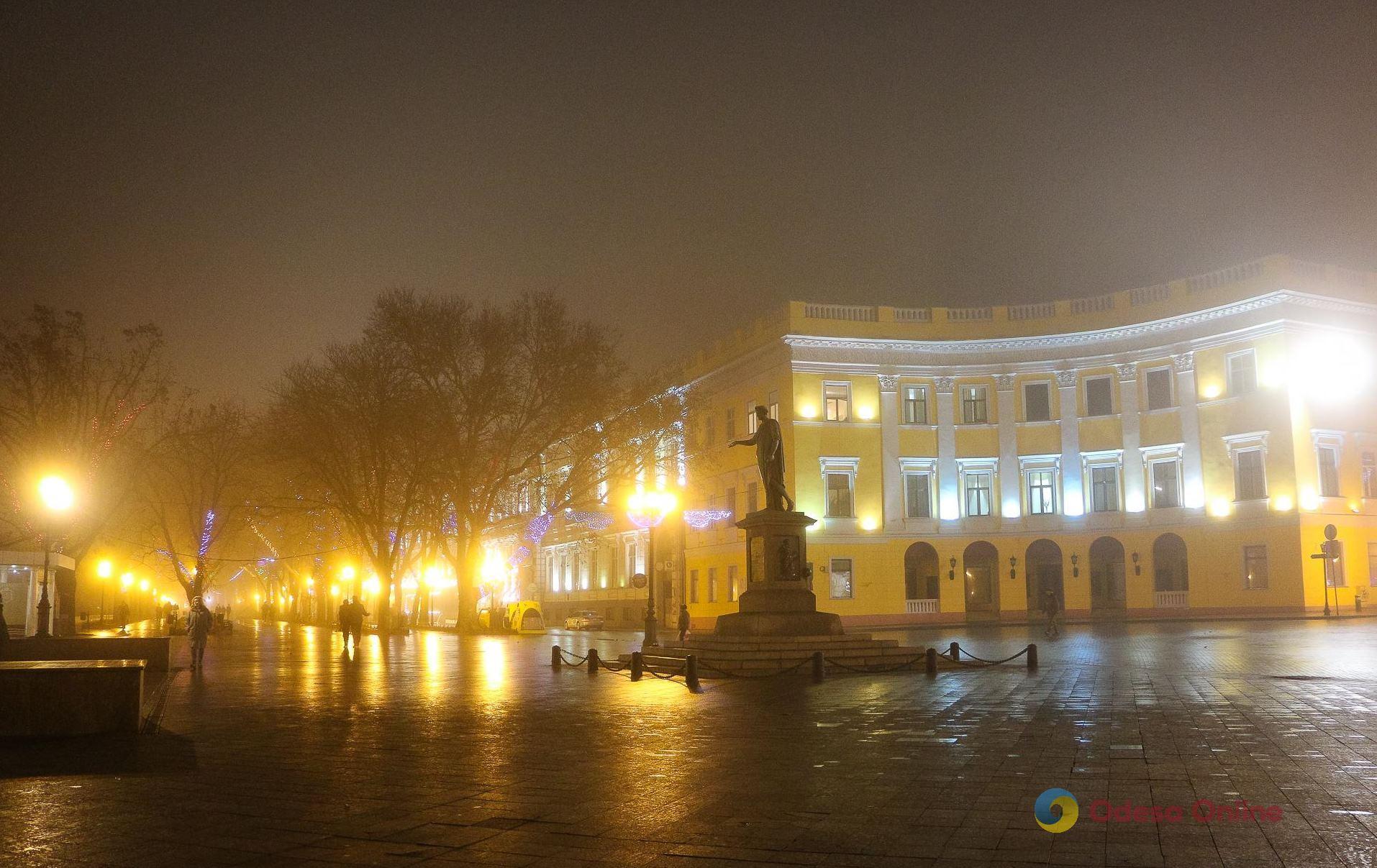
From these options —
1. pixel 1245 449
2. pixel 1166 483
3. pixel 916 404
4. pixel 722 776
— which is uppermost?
pixel 916 404

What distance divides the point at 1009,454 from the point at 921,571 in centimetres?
656

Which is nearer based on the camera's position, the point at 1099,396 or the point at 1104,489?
the point at 1104,489

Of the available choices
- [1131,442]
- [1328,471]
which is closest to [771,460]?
[1131,442]

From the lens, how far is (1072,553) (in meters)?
49.2

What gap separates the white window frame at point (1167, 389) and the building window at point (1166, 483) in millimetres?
2292

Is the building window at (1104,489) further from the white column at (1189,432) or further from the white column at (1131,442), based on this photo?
the white column at (1189,432)

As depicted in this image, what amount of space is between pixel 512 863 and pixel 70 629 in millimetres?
36869

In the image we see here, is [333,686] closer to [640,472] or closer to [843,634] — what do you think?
[843,634]

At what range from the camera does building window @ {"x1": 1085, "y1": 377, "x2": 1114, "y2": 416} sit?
50094 mm

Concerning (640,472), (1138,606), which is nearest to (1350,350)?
(1138,606)

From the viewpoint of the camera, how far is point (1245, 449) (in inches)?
1794

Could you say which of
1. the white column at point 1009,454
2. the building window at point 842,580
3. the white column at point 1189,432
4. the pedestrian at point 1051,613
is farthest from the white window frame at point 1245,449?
the building window at point 842,580

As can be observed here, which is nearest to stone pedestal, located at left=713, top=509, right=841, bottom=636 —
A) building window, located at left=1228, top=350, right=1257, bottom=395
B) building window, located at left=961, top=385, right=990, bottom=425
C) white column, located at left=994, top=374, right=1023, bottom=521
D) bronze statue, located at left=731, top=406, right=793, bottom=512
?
bronze statue, located at left=731, top=406, right=793, bottom=512

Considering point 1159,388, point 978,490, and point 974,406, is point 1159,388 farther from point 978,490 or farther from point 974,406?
point 978,490
